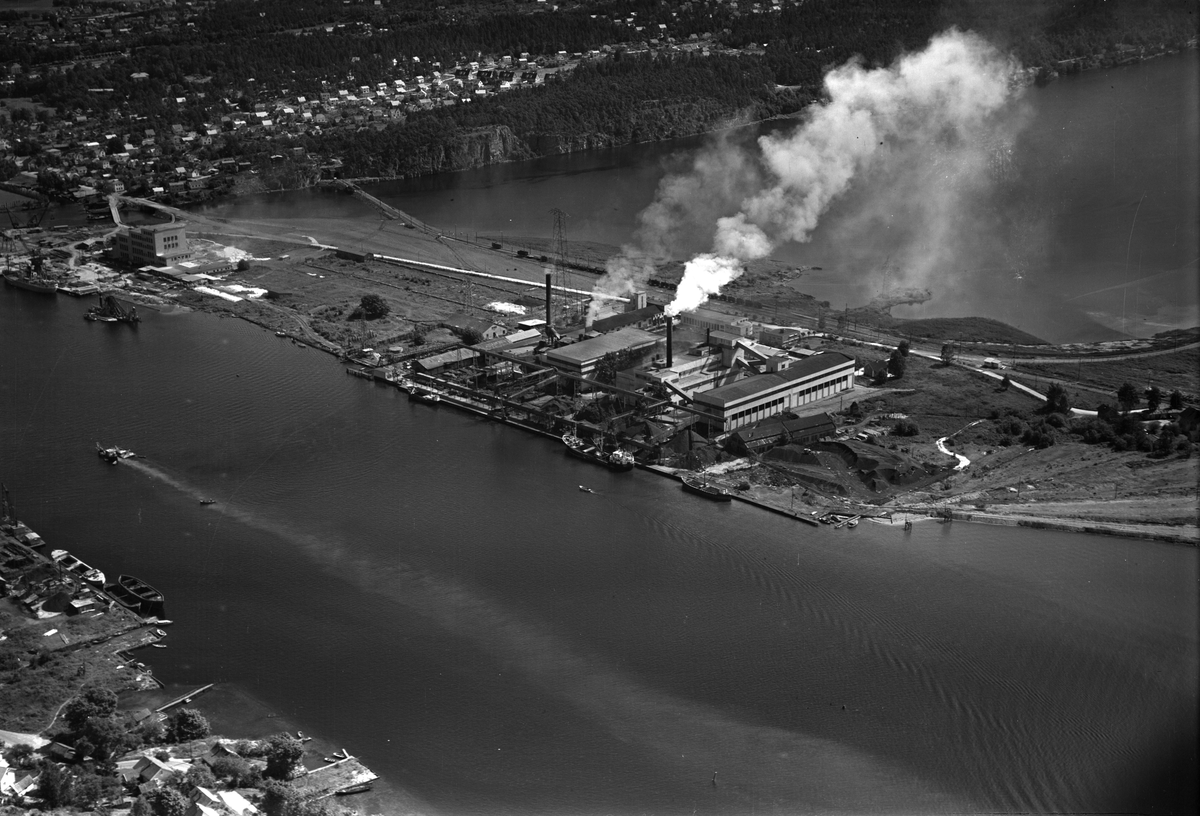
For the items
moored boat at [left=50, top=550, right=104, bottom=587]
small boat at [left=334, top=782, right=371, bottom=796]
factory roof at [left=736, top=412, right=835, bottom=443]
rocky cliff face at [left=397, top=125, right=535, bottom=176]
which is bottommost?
small boat at [left=334, top=782, right=371, bottom=796]

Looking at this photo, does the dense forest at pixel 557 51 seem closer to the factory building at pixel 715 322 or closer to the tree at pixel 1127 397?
the factory building at pixel 715 322

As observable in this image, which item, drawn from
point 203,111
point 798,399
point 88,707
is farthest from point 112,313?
point 203,111

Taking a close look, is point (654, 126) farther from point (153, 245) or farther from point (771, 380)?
Answer: point (771, 380)

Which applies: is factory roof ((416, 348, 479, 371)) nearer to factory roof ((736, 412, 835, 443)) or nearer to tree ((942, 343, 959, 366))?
factory roof ((736, 412, 835, 443))

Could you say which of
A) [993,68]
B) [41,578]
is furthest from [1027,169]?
[41,578]

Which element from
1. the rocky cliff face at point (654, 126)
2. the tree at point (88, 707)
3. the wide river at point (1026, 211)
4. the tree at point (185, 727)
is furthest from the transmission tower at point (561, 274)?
the tree at point (88, 707)

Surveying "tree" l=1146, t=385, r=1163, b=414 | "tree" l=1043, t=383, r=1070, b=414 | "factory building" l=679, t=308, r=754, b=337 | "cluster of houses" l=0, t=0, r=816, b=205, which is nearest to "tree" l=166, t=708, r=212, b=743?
"factory building" l=679, t=308, r=754, b=337

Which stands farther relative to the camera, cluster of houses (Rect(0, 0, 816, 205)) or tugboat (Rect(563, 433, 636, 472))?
cluster of houses (Rect(0, 0, 816, 205))
